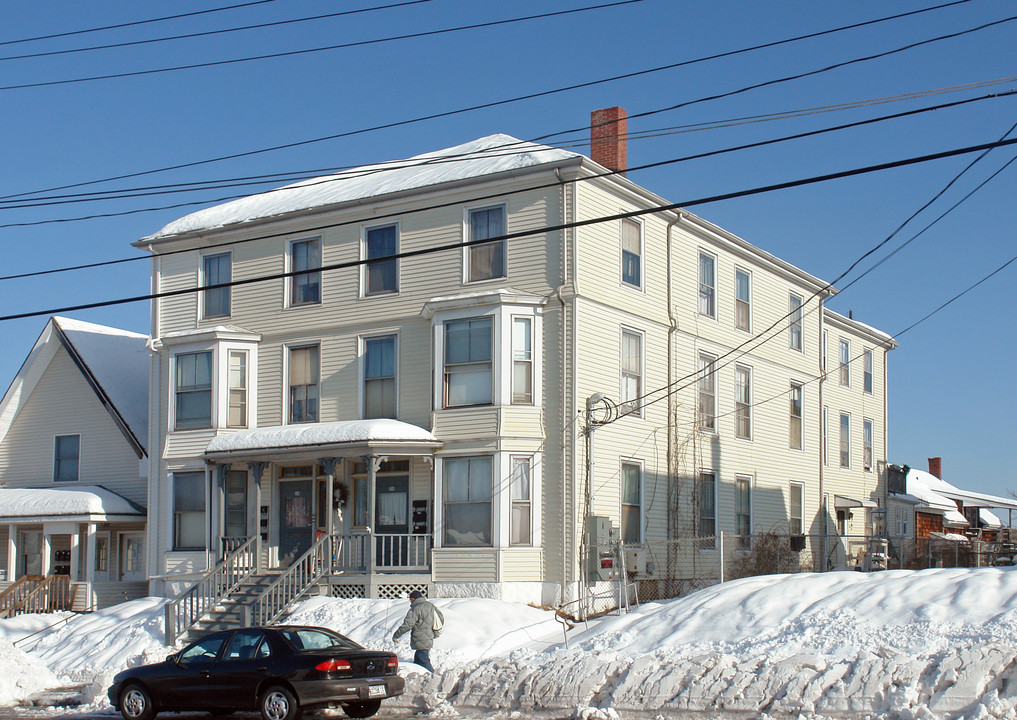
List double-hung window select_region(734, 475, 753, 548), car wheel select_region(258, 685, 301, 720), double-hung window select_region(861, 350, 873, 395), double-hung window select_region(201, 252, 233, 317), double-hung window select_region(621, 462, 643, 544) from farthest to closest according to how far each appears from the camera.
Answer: double-hung window select_region(861, 350, 873, 395) → double-hung window select_region(734, 475, 753, 548) → double-hung window select_region(201, 252, 233, 317) → double-hung window select_region(621, 462, 643, 544) → car wheel select_region(258, 685, 301, 720)

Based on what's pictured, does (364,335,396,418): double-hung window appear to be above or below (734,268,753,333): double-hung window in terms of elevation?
below

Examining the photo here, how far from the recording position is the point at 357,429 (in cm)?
2442

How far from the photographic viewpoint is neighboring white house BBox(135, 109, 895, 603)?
24203 millimetres

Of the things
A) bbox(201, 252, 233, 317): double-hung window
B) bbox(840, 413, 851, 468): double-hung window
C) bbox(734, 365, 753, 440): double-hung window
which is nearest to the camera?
bbox(201, 252, 233, 317): double-hung window

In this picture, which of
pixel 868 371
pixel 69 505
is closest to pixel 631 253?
pixel 69 505

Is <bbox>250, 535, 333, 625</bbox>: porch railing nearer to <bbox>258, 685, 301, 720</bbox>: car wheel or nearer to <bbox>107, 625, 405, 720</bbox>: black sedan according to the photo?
<bbox>107, 625, 405, 720</bbox>: black sedan

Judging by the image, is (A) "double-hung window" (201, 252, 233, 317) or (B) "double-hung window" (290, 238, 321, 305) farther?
(A) "double-hung window" (201, 252, 233, 317)

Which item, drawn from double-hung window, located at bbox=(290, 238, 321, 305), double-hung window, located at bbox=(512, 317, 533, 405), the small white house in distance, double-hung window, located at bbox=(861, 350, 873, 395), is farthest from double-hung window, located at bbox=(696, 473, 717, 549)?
the small white house in distance

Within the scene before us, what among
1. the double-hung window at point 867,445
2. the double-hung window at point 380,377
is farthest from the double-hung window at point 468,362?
the double-hung window at point 867,445

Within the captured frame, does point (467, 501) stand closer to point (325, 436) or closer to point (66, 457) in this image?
point (325, 436)

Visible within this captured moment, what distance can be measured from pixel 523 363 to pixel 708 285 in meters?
6.87

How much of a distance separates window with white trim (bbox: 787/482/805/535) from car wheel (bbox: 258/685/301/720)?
65.0 ft

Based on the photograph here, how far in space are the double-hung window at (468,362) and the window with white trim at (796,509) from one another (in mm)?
11685

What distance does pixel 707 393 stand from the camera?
94.5 ft
